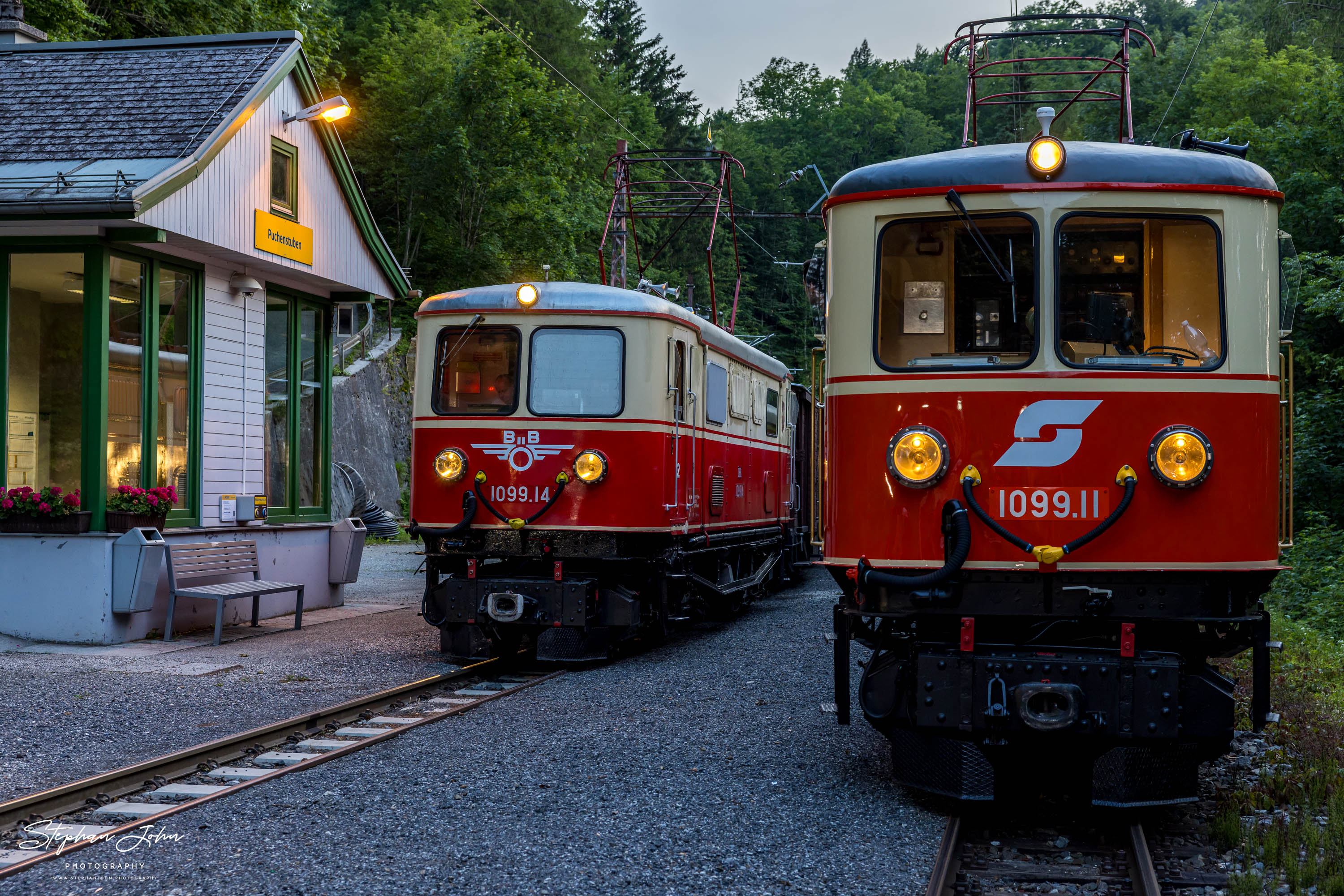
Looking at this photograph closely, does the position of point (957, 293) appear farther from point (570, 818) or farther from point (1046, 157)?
point (570, 818)

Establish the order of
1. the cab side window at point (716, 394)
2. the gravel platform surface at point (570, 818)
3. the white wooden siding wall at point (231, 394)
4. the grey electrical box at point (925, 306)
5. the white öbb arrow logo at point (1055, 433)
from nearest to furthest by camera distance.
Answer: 1. the gravel platform surface at point (570, 818)
2. the white öbb arrow logo at point (1055, 433)
3. the grey electrical box at point (925, 306)
4. the cab side window at point (716, 394)
5. the white wooden siding wall at point (231, 394)

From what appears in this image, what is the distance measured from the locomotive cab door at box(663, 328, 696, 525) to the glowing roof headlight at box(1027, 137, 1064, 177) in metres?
5.21

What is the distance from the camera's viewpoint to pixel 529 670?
1015cm

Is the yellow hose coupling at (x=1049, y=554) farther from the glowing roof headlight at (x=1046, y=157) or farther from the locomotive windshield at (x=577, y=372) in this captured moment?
the locomotive windshield at (x=577, y=372)

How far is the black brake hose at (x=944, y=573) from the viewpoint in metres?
5.30

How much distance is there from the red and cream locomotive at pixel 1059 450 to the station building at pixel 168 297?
23.8ft

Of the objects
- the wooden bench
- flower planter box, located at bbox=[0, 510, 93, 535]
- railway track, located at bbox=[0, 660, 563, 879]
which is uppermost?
flower planter box, located at bbox=[0, 510, 93, 535]

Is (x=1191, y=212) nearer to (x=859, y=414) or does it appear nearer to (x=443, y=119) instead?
(x=859, y=414)

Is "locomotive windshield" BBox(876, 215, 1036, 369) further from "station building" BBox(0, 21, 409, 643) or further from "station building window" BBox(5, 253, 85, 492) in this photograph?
"station building window" BBox(5, 253, 85, 492)

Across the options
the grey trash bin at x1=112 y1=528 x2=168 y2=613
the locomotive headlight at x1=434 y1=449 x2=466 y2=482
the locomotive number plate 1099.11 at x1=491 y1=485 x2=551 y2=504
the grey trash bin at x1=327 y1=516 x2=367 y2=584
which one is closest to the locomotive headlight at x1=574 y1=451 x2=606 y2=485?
the locomotive number plate 1099.11 at x1=491 y1=485 x2=551 y2=504

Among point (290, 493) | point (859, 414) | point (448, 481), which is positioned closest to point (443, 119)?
point (290, 493)

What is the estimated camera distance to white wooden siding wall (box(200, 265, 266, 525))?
39.8ft

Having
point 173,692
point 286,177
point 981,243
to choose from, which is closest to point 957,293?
point 981,243

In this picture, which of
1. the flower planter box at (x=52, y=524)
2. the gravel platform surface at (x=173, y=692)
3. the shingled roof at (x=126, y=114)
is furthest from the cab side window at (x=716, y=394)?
the flower planter box at (x=52, y=524)
